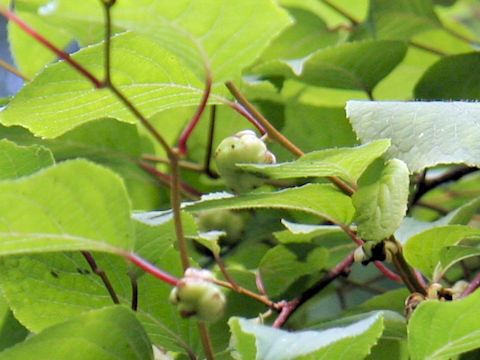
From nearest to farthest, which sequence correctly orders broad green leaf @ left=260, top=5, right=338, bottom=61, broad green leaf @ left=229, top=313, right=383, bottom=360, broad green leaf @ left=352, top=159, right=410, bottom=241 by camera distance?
broad green leaf @ left=229, top=313, right=383, bottom=360 → broad green leaf @ left=352, top=159, right=410, bottom=241 → broad green leaf @ left=260, top=5, right=338, bottom=61

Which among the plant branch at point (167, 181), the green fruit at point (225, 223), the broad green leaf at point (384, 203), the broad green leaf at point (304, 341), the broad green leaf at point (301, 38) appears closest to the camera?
the broad green leaf at point (304, 341)

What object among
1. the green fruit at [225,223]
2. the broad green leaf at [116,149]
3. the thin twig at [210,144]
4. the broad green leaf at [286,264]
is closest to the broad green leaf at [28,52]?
the broad green leaf at [116,149]

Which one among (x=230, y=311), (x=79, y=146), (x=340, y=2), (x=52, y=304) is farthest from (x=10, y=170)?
(x=340, y=2)

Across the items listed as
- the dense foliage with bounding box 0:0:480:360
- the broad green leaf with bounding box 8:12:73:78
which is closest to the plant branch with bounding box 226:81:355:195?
the dense foliage with bounding box 0:0:480:360

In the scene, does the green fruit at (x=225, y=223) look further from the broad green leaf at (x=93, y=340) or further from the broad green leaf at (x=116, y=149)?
the broad green leaf at (x=93, y=340)

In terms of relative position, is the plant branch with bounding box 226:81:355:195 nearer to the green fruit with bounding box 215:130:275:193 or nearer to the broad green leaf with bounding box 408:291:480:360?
the green fruit with bounding box 215:130:275:193

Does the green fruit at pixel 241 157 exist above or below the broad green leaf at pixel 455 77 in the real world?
above

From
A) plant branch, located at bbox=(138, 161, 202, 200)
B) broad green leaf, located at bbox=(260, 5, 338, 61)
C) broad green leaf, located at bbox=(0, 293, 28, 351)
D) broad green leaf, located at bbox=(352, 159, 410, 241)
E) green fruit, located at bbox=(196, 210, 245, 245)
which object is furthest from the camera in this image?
broad green leaf, located at bbox=(260, 5, 338, 61)
